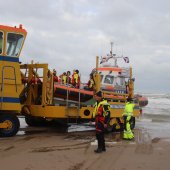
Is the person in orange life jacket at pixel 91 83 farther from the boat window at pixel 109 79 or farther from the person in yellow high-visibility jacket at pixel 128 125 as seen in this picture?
the boat window at pixel 109 79

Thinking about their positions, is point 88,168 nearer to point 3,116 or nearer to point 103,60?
point 3,116

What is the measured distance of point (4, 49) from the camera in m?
10.2

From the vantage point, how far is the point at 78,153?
8.23m

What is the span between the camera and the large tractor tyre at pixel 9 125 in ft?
34.1

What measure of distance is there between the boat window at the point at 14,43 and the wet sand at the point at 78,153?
2571 mm

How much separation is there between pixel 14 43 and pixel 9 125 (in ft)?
8.15

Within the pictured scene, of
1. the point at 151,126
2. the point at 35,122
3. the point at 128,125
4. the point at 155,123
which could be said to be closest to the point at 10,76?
the point at 128,125

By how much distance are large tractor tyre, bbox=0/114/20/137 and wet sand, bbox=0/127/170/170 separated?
0.92ft

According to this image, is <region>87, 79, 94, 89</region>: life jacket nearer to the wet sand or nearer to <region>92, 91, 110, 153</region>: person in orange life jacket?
the wet sand

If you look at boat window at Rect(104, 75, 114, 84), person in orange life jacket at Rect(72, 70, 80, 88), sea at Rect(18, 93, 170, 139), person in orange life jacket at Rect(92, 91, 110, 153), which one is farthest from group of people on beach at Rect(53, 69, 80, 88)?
person in orange life jacket at Rect(92, 91, 110, 153)

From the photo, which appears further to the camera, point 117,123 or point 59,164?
point 117,123

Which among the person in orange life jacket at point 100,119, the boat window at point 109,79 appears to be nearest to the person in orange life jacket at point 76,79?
the boat window at point 109,79

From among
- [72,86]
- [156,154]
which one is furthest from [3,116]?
[156,154]

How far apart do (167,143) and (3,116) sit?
4.91 meters
